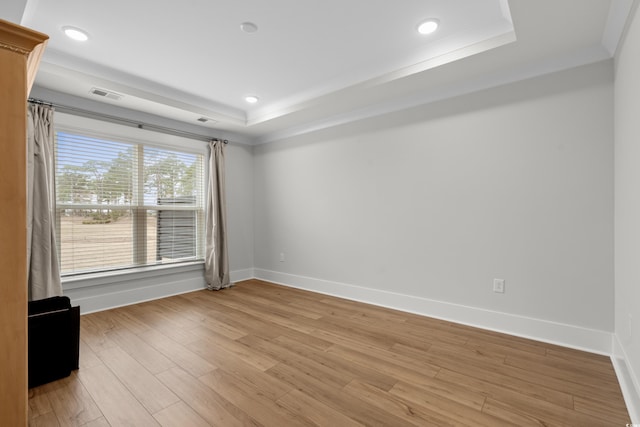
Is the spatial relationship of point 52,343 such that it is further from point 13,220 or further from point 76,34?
point 76,34

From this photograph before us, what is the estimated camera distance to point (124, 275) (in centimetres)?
359

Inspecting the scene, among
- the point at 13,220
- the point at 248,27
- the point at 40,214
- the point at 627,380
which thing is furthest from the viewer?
the point at 40,214

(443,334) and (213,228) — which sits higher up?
(213,228)

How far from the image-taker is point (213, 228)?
173 inches

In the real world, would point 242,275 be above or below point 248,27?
below

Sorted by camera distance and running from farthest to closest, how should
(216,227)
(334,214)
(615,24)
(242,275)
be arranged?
1. (242,275)
2. (216,227)
3. (334,214)
4. (615,24)

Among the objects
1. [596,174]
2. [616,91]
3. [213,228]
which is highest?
[616,91]

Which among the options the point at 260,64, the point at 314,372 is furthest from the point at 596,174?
the point at 260,64

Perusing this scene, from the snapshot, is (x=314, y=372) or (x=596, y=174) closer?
(x=314, y=372)

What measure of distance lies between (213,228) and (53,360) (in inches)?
99.9

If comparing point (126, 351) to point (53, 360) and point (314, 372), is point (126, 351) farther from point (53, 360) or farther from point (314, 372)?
point (314, 372)

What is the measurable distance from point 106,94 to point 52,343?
8.11ft

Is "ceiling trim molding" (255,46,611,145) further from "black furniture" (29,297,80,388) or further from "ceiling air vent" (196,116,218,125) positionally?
"black furniture" (29,297,80,388)

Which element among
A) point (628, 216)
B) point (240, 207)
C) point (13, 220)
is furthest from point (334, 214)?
point (13, 220)
